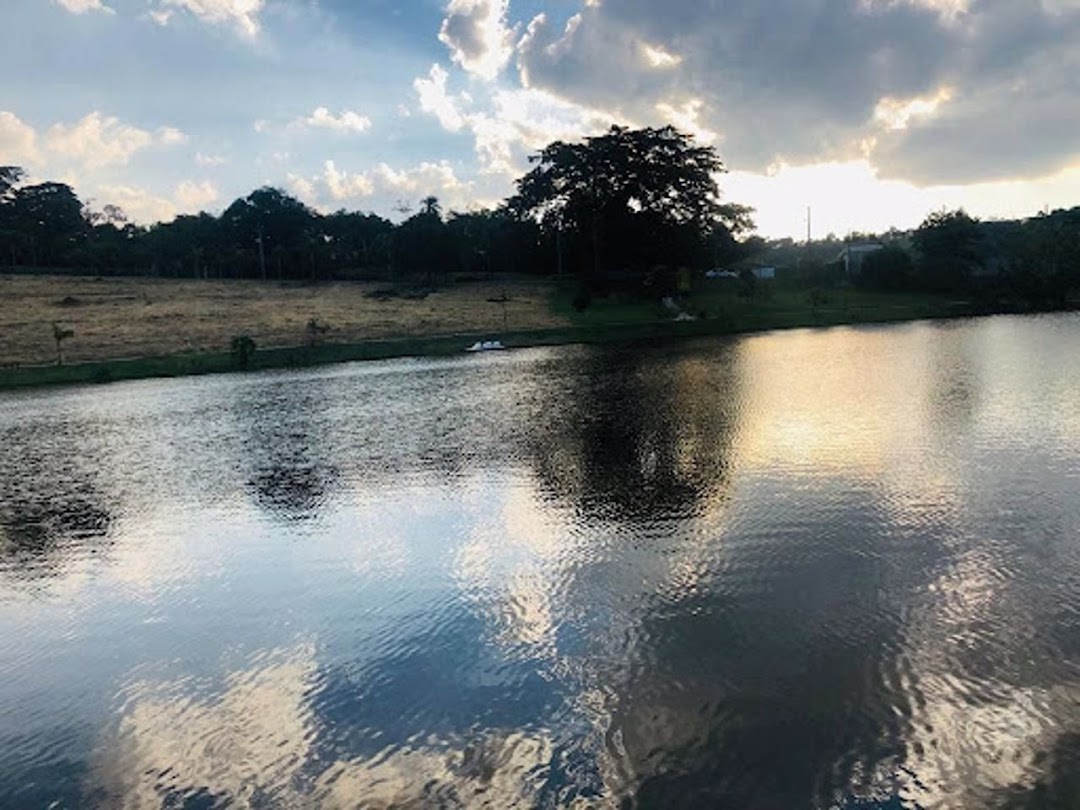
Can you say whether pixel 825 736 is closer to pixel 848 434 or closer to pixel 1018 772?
pixel 1018 772

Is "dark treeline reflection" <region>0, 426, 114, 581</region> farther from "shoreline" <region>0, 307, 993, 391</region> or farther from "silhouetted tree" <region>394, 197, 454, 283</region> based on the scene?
"silhouetted tree" <region>394, 197, 454, 283</region>

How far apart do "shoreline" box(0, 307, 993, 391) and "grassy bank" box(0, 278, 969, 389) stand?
0.28 ft

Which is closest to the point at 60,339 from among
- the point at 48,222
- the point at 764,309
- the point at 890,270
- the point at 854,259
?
the point at 764,309

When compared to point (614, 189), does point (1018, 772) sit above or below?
below

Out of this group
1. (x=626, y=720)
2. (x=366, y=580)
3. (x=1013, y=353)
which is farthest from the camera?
(x=1013, y=353)

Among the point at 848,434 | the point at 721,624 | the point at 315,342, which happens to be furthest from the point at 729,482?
the point at 315,342

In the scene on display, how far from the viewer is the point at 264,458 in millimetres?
31375

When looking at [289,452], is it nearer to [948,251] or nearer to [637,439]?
[637,439]

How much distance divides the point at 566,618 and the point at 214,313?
88.6 m

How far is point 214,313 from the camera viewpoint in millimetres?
93125

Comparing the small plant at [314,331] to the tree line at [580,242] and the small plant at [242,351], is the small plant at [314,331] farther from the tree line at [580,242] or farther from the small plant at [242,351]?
the tree line at [580,242]

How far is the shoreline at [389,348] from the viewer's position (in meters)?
68.9

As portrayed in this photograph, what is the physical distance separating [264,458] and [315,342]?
51396 mm

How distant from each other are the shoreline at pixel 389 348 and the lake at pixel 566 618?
133 ft
